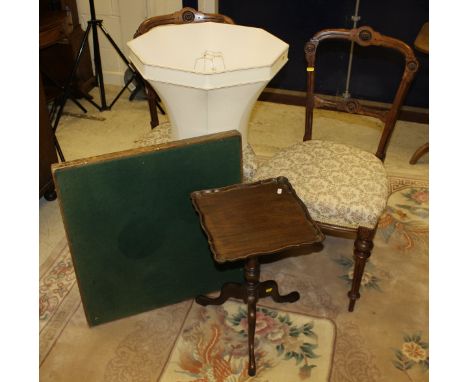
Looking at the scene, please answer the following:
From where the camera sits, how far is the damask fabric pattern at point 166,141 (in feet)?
7.93

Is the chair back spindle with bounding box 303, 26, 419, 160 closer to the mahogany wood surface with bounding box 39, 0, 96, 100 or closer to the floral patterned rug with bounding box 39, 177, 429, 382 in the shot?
the floral patterned rug with bounding box 39, 177, 429, 382

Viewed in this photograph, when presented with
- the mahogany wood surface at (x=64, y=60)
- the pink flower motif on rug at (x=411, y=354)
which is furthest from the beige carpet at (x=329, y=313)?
the mahogany wood surface at (x=64, y=60)

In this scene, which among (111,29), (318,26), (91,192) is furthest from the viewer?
(111,29)

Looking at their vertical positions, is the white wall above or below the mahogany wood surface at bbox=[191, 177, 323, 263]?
→ above

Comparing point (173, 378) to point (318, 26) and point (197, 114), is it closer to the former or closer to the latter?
point (197, 114)

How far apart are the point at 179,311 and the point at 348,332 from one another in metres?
0.76

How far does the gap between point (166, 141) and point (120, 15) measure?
2.26 metres

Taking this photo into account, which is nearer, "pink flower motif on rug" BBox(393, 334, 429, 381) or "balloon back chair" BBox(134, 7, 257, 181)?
"pink flower motif on rug" BBox(393, 334, 429, 381)

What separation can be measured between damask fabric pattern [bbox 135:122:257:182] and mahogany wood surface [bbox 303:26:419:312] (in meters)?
0.38

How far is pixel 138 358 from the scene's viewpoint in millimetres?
2139

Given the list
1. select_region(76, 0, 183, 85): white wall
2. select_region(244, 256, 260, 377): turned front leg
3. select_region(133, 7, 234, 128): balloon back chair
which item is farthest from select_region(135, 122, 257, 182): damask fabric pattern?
select_region(76, 0, 183, 85): white wall

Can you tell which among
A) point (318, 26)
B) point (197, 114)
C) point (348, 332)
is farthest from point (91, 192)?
point (318, 26)

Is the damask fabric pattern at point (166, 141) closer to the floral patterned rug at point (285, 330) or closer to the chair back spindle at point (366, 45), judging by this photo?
the chair back spindle at point (366, 45)

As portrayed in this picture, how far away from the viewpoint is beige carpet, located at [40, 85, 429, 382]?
2109mm
